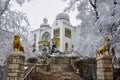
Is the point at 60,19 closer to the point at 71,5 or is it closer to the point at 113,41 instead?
the point at 71,5

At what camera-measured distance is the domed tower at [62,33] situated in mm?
43844

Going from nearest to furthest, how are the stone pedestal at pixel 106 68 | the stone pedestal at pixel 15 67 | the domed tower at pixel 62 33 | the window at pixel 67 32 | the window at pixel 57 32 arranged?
1. the stone pedestal at pixel 15 67
2. the stone pedestal at pixel 106 68
3. the domed tower at pixel 62 33
4. the window at pixel 57 32
5. the window at pixel 67 32

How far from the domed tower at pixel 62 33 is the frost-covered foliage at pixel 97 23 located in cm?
2688

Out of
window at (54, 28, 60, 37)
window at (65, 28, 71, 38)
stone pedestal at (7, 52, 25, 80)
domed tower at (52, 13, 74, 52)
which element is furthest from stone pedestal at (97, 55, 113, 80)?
window at (65, 28, 71, 38)

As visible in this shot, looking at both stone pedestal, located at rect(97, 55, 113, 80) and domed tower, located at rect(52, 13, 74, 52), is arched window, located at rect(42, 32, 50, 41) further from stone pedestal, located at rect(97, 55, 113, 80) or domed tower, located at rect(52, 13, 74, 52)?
stone pedestal, located at rect(97, 55, 113, 80)

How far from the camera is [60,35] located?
145 feet

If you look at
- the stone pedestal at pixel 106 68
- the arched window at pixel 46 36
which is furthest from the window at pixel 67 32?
the stone pedestal at pixel 106 68

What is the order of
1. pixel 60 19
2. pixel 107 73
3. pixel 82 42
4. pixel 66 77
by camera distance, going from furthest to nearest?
pixel 60 19 → pixel 82 42 → pixel 66 77 → pixel 107 73

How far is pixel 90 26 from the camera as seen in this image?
15336 millimetres

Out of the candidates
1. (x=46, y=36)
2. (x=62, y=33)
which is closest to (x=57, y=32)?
(x=62, y=33)

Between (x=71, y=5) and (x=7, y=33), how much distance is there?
17.8 feet

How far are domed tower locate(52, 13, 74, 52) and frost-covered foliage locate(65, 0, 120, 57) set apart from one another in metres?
26.9

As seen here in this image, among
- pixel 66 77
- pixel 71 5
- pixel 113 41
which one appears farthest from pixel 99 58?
pixel 71 5

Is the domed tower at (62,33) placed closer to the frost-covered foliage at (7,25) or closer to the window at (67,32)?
the window at (67,32)
